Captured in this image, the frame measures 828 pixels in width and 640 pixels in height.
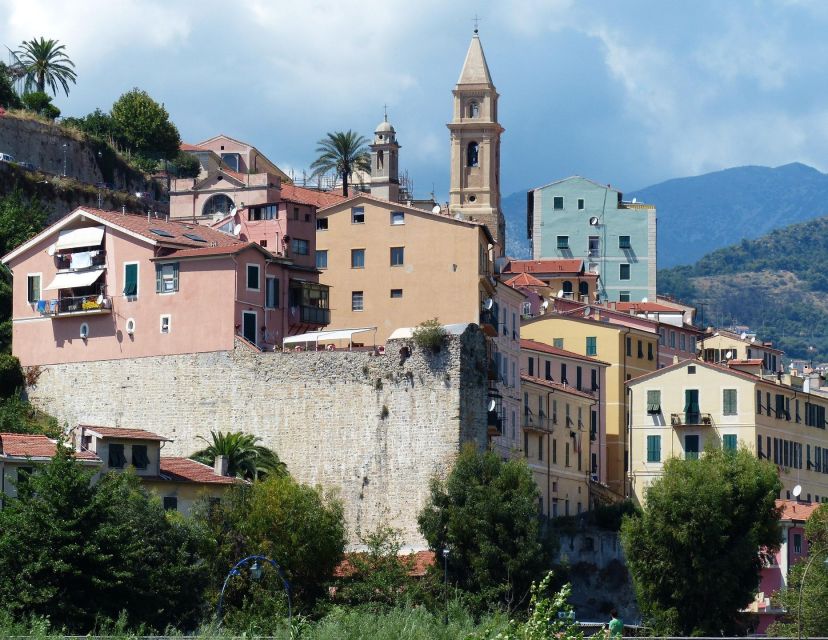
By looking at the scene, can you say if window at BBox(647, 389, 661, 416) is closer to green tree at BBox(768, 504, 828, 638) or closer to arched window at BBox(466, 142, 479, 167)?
green tree at BBox(768, 504, 828, 638)

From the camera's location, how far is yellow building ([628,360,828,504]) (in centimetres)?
10000

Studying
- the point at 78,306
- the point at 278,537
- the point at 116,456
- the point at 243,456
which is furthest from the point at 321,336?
the point at 278,537

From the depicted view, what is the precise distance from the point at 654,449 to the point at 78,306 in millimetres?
30290

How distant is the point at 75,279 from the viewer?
286 feet

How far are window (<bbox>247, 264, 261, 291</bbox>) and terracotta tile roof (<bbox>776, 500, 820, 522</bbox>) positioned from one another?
81.6ft

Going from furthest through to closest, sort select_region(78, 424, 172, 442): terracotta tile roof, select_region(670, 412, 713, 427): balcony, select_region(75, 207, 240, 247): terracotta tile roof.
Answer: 1. select_region(670, 412, 713, 427): balcony
2. select_region(75, 207, 240, 247): terracotta tile roof
3. select_region(78, 424, 172, 442): terracotta tile roof

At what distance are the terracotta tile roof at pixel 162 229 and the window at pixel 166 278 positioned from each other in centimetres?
127

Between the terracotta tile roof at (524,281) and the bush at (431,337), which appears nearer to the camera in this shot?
the bush at (431,337)

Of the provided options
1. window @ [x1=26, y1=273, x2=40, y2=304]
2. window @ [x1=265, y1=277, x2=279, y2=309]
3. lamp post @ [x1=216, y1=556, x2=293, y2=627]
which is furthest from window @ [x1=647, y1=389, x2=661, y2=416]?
lamp post @ [x1=216, y1=556, x2=293, y2=627]

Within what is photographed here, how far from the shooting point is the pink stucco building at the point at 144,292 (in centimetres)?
8381

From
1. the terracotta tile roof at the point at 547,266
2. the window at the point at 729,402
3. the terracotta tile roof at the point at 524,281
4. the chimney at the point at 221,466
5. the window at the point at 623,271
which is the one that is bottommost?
the chimney at the point at 221,466

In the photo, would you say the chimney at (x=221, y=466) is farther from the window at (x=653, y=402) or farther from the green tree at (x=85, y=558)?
the window at (x=653, y=402)

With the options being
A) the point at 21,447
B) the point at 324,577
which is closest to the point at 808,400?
the point at 324,577

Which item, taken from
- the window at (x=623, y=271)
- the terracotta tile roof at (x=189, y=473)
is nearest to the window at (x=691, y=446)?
the terracotta tile roof at (x=189, y=473)
